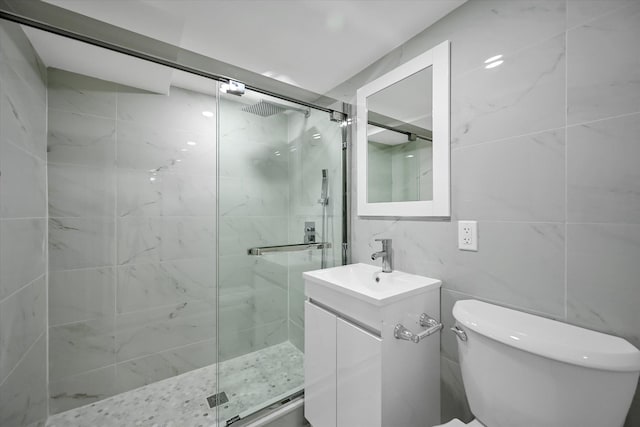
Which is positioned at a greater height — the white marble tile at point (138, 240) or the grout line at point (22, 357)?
the white marble tile at point (138, 240)

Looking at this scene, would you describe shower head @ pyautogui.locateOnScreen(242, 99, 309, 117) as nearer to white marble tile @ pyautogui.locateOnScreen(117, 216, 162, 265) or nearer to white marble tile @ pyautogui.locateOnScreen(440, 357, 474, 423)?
white marble tile @ pyautogui.locateOnScreen(117, 216, 162, 265)

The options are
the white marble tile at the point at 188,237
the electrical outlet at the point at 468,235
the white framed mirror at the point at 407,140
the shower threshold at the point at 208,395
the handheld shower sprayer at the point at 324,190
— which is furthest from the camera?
the white marble tile at the point at 188,237

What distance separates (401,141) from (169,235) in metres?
1.79

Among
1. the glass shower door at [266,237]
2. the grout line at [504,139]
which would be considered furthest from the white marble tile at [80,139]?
the grout line at [504,139]

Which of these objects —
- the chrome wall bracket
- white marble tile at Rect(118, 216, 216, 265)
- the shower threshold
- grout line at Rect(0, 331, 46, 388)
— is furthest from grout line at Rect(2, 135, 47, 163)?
the chrome wall bracket

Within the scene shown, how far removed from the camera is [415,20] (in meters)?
1.24

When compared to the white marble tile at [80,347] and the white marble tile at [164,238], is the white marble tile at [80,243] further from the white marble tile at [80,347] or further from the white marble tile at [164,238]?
the white marble tile at [80,347]

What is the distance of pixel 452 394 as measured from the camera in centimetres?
115

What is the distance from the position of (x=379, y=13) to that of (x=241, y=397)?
82.8 inches

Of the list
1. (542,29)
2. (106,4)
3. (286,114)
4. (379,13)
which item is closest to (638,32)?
(542,29)

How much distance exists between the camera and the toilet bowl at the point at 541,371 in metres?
0.65

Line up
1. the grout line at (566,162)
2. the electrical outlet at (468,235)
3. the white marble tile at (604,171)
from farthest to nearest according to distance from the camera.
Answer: the electrical outlet at (468,235)
the grout line at (566,162)
the white marble tile at (604,171)

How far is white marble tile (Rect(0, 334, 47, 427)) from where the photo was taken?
1.09 m

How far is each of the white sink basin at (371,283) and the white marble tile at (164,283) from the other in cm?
108
